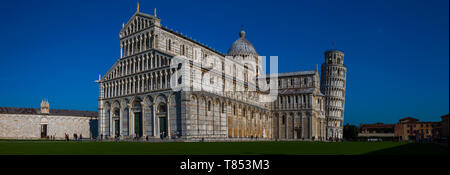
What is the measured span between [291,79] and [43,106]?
48685mm

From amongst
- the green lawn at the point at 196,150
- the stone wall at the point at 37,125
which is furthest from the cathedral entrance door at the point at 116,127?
the green lawn at the point at 196,150

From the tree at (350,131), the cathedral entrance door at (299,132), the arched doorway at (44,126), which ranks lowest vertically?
the tree at (350,131)

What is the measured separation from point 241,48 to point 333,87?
25.3 metres

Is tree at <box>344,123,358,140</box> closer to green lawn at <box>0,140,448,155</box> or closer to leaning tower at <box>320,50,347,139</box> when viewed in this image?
leaning tower at <box>320,50,347,139</box>

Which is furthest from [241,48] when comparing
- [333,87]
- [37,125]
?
[37,125]

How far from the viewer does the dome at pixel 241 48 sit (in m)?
78.1

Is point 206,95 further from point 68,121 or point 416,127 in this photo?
point 416,127

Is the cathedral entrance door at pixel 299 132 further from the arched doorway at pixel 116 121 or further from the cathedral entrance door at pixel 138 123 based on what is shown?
the arched doorway at pixel 116 121

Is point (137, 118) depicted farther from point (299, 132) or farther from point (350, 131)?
point (350, 131)

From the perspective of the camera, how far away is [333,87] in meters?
86.6

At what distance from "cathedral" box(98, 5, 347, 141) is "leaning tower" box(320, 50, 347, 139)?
1458 centimetres

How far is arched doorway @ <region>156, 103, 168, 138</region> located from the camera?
145 ft
